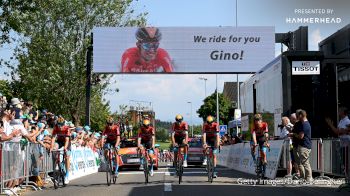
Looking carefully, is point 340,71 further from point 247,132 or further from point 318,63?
point 247,132

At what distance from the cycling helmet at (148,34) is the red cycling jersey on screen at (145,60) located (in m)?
0.62

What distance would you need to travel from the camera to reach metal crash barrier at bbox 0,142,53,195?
1469cm

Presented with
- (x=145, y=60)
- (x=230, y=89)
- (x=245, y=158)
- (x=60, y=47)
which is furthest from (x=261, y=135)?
(x=230, y=89)

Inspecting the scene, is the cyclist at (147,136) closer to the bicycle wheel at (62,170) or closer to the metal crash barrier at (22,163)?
the bicycle wheel at (62,170)

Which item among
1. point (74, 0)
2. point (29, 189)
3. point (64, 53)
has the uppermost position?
point (74, 0)

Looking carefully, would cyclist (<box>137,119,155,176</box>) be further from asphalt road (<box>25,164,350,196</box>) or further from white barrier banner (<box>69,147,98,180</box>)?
white barrier banner (<box>69,147,98,180</box>)

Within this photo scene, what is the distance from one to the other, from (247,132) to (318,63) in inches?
299

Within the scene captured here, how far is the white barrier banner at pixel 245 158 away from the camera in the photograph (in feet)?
64.1

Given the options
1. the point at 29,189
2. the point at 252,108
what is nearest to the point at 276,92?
the point at 252,108

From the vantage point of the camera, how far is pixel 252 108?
26.0 meters

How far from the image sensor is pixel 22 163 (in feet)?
54.5

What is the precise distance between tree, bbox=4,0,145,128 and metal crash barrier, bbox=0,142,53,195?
24.5 m

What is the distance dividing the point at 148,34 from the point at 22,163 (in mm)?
24246

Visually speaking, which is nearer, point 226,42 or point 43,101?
point 226,42
